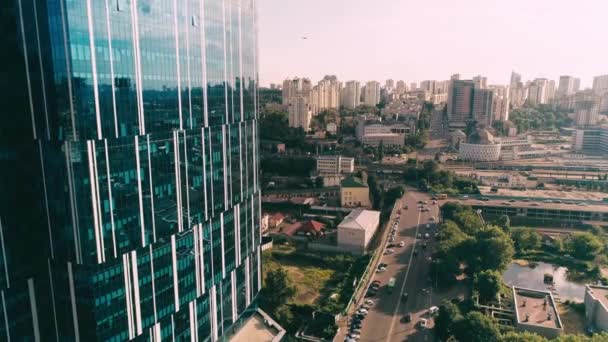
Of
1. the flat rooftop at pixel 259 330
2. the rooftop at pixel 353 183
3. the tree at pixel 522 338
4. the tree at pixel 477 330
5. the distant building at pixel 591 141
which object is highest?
the distant building at pixel 591 141

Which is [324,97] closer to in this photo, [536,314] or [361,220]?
[361,220]

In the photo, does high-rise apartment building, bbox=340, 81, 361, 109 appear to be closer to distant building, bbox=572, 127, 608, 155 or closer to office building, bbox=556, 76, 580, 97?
distant building, bbox=572, 127, 608, 155

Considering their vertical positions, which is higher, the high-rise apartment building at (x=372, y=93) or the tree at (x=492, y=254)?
the high-rise apartment building at (x=372, y=93)

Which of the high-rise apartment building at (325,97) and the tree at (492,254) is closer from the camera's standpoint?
the tree at (492,254)

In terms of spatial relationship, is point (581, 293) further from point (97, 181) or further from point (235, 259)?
point (97, 181)

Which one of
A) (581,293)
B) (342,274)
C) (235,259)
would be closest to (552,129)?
(581,293)

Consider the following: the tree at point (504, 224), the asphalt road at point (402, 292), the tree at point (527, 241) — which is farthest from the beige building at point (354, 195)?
the tree at point (527, 241)

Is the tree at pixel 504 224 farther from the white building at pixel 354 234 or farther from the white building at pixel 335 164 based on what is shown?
the white building at pixel 335 164

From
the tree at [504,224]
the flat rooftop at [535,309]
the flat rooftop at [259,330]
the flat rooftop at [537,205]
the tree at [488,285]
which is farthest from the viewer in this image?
the flat rooftop at [537,205]
